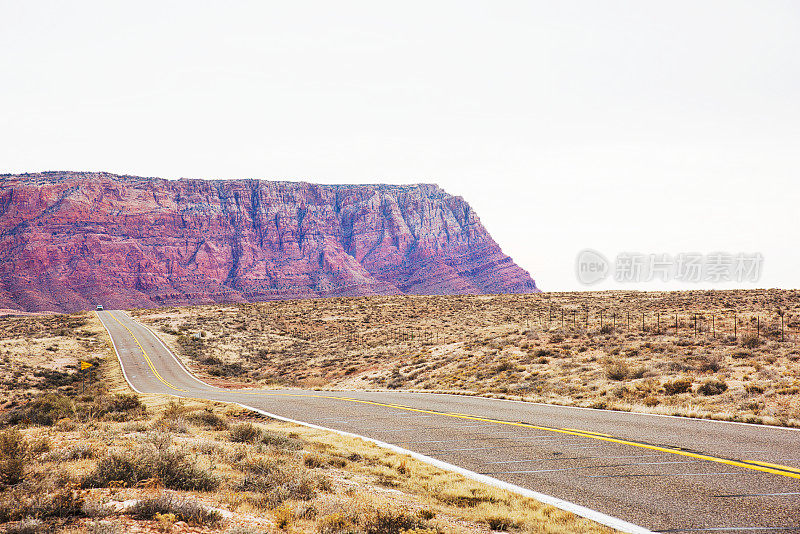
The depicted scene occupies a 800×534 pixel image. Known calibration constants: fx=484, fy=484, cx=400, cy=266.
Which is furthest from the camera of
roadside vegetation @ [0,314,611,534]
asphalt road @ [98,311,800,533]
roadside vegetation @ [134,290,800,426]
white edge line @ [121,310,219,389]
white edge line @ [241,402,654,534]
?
white edge line @ [121,310,219,389]

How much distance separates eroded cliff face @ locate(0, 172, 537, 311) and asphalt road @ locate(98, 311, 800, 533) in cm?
15291

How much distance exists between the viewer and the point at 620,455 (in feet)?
30.1

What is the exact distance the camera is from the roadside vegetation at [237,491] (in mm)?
5328

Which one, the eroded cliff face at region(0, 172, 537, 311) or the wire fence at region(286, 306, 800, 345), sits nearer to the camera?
the wire fence at region(286, 306, 800, 345)

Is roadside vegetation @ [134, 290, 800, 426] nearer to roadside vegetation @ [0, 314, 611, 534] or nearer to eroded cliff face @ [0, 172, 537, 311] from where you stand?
roadside vegetation @ [0, 314, 611, 534]

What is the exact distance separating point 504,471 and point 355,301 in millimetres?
74946

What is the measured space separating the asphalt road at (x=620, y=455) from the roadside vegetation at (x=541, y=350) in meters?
2.82

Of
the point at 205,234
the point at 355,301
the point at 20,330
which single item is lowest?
the point at 20,330

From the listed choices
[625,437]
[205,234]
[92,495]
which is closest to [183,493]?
[92,495]

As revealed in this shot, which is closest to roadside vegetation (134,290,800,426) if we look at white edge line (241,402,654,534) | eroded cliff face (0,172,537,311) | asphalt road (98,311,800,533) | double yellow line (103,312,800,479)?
asphalt road (98,311,800,533)

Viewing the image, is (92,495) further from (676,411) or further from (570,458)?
(676,411)

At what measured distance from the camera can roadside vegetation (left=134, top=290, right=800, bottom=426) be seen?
704 inches

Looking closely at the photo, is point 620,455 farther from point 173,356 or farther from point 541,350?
point 173,356

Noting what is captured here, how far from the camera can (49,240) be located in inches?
5915
